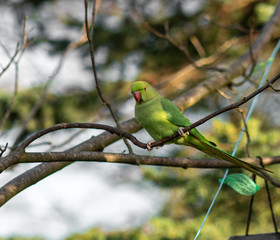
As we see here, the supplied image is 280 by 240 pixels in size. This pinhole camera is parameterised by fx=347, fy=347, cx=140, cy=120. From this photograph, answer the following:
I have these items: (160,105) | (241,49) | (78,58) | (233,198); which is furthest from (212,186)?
(78,58)

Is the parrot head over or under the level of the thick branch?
over

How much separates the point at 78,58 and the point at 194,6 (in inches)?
78.7

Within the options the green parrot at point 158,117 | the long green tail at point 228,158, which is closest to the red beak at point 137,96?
the green parrot at point 158,117

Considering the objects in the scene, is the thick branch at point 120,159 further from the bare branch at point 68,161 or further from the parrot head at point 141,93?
the parrot head at point 141,93

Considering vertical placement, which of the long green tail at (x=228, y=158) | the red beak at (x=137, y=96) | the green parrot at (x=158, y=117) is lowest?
the long green tail at (x=228, y=158)

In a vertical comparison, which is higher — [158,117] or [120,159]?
[158,117]

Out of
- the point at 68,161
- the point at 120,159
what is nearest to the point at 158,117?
the point at 120,159

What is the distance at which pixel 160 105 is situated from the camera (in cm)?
186

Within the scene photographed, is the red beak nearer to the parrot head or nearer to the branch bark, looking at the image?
the parrot head

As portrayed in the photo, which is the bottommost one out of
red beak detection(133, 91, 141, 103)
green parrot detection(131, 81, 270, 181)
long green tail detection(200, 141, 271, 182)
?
long green tail detection(200, 141, 271, 182)

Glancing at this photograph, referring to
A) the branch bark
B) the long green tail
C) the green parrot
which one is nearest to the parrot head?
the green parrot

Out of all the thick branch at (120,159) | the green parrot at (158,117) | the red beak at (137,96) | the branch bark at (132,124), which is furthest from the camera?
the red beak at (137,96)

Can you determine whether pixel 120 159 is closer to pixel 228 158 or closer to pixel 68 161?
pixel 68 161

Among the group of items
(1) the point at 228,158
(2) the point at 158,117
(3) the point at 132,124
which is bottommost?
(1) the point at 228,158
